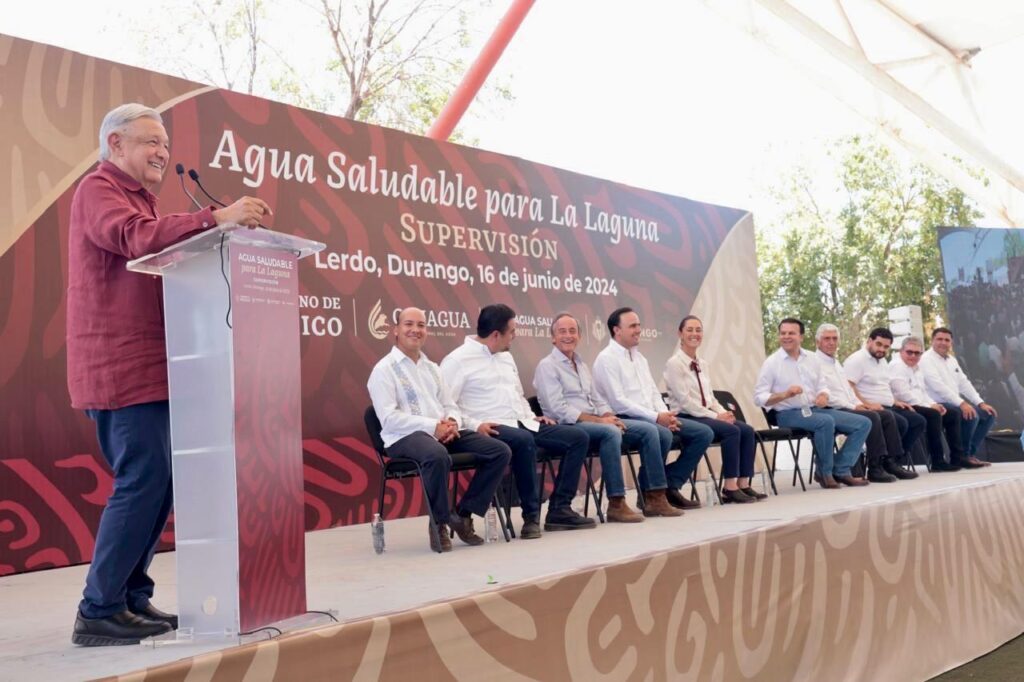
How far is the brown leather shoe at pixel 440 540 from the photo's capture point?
4.25m

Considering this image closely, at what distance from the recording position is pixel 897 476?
23.1ft

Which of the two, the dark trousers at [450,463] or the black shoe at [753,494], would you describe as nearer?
the dark trousers at [450,463]

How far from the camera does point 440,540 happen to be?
4.27 m

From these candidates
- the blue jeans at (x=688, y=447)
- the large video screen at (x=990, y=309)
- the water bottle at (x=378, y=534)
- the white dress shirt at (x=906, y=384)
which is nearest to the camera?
the water bottle at (x=378, y=534)

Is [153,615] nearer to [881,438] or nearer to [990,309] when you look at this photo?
[881,438]

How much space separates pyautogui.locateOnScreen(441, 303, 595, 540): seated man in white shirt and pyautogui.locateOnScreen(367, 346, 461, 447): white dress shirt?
0.18 metres

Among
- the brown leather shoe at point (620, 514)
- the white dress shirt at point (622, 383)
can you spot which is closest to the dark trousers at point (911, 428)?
the white dress shirt at point (622, 383)

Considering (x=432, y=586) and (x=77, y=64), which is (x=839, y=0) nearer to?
(x=77, y=64)

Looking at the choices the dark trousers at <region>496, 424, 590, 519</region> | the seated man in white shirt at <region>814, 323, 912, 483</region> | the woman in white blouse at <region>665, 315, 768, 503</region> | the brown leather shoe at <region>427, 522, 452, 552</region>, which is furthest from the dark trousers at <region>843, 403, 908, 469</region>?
the brown leather shoe at <region>427, 522, 452, 552</region>

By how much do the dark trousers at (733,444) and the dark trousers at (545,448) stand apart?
1131 mm

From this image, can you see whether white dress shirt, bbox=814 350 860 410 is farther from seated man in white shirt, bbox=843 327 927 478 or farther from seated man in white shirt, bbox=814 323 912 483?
seated man in white shirt, bbox=843 327 927 478

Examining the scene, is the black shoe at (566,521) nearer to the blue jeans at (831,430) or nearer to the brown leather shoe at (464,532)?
the brown leather shoe at (464,532)

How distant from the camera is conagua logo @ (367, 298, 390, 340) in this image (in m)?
5.75

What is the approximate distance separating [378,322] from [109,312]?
340 cm
